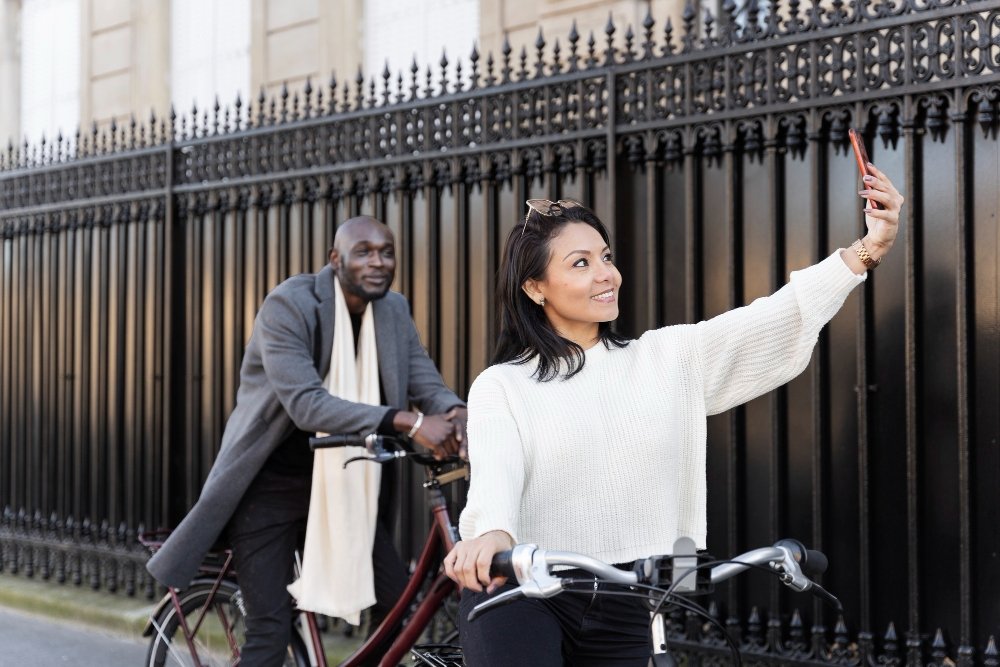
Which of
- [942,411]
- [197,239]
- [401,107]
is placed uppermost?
[401,107]

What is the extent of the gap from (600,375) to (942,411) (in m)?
2.64

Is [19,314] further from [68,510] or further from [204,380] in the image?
[204,380]

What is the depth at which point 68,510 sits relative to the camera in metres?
8.71

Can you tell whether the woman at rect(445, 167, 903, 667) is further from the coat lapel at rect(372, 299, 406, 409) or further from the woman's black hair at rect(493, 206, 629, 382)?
the coat lapel at rect(372, 299, 406, 409)

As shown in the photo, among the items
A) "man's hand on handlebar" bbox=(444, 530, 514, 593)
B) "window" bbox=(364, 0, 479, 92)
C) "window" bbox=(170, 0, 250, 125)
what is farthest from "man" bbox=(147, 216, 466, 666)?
"window" bbox=(170, 0, 250, 125)

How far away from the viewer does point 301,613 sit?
470 cm

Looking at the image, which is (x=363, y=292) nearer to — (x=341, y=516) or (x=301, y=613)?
(x=341, y=516)

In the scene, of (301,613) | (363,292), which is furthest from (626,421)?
(301,613)

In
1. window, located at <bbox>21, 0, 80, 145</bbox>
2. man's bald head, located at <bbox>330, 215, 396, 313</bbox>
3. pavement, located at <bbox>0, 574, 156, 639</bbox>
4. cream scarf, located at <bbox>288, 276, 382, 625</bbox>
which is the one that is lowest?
pavement, located at <bbox>0, 574, 156, 639</bbox>

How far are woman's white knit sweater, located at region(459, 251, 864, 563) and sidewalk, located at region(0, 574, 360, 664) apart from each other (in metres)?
5.35

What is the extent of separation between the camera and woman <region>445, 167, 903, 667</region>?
2709 millimetres

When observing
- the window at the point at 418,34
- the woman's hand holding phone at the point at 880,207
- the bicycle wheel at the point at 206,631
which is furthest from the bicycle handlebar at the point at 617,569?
the window at the point at 418,34

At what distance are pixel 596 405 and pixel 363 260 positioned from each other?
2000mm

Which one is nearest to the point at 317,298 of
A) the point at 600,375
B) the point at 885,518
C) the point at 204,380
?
the point at 600,375
